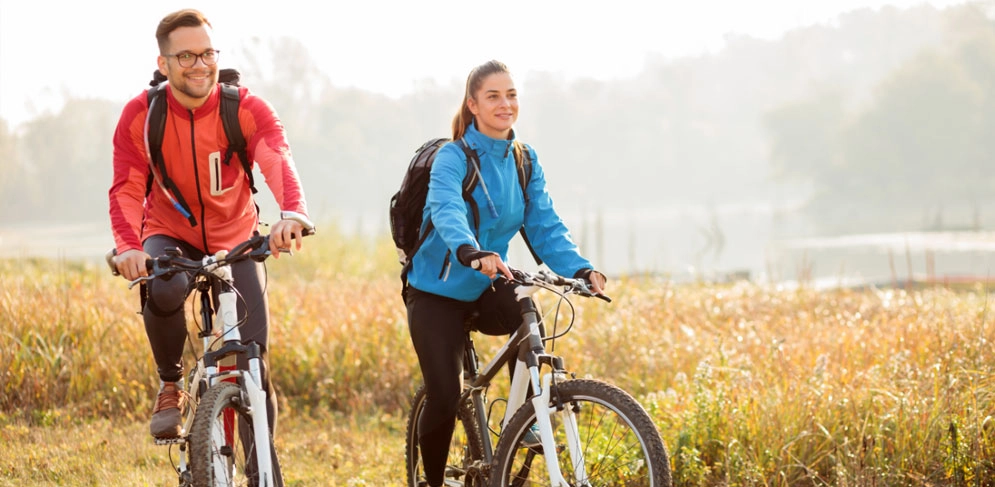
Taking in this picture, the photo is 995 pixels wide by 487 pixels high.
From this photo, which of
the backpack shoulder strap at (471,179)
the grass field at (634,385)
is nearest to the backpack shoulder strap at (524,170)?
the backpack shoulder strap at (471,179)

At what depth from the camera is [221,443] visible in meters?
3.57

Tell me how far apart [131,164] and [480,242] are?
141cm

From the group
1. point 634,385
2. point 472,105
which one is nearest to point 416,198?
point 472,105

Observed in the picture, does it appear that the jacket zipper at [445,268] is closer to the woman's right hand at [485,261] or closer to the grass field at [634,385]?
the woman's right hand at [485,261]

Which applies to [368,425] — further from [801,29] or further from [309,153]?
[801,29]

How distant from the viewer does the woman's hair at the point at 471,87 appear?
12.7 feet

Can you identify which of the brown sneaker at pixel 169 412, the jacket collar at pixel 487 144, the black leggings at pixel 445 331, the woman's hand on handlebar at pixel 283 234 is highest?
the jacket collar at pixel 487 144

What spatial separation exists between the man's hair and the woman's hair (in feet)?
3.44

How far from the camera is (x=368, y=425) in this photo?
7.08 m

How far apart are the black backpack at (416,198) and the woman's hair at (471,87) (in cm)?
9

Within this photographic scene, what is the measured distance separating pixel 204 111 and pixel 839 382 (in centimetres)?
355

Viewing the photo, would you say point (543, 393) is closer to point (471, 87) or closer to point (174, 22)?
point (471, 87)

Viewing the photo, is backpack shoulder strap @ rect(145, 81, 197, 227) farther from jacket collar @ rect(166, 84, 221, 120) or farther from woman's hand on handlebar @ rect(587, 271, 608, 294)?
woman's hand on handlebar @ rect(587, 271, 608, 294)

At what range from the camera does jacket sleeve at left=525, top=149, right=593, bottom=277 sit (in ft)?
12.8
